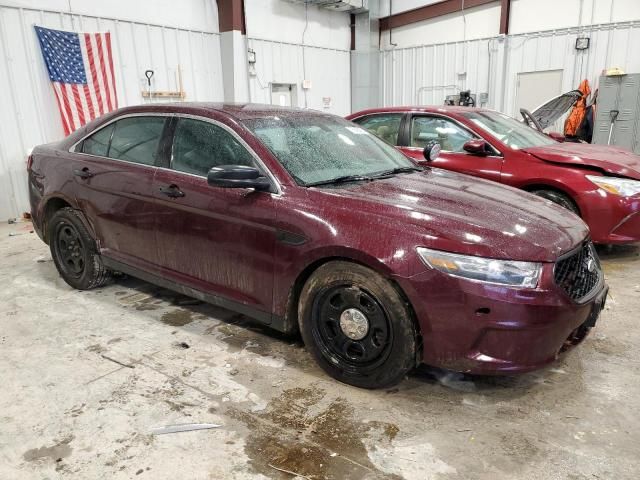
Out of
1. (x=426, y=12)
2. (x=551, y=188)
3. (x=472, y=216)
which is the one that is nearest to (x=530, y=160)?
(x=551, y=188)

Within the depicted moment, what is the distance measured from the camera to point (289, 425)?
2.19 metres

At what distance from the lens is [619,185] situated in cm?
417

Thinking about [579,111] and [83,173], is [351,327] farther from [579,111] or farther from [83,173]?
[579,111]

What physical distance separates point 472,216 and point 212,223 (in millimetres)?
1440

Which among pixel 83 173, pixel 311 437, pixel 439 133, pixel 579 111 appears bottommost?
pixel 311 437

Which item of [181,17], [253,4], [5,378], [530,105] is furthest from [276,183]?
[530,105]

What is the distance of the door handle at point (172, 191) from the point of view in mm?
2924

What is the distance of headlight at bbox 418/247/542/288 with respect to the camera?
6.77 feet

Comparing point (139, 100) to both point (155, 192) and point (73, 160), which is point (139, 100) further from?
point (155, 192)

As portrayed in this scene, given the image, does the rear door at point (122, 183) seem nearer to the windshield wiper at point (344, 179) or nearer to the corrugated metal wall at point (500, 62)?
the windshield wiper at point (344, 179)

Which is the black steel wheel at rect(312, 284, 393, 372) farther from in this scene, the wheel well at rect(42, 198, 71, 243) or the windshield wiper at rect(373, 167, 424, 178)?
the wheel well at rect(42, 198, 71, 243)

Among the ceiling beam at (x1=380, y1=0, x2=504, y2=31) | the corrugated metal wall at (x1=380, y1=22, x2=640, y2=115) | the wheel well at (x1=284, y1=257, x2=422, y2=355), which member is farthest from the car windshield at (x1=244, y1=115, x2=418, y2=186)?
the ceiling beam at (x1=380, y1=0, x2=504, y2=31)

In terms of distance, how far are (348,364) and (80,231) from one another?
7.86 ft

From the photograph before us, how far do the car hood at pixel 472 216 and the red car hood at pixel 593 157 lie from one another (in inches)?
71.1
